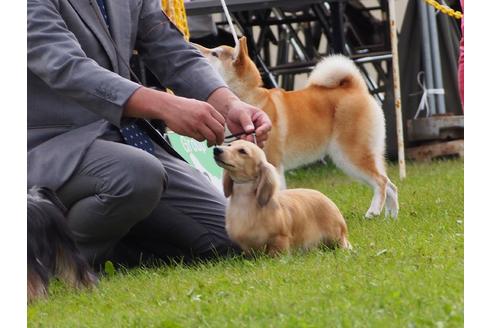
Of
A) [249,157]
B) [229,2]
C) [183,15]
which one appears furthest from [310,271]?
[229,2]

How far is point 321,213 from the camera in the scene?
458cm

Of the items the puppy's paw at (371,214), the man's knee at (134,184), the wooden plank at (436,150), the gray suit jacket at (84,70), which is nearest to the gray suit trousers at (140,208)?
the man's knee at (134,184)

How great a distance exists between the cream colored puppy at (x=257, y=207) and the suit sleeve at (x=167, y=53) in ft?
1.53

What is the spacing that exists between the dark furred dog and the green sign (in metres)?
2.05

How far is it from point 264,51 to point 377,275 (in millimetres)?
7672

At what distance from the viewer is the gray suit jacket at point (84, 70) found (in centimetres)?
399

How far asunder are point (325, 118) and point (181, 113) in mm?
2938

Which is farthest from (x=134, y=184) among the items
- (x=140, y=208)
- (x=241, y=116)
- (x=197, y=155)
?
(x=197, y=155)

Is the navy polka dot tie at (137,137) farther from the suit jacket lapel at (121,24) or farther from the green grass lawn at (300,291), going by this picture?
the green grass lawn at (300,291)

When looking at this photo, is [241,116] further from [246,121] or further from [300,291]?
[300,291]

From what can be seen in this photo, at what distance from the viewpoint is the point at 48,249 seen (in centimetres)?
381

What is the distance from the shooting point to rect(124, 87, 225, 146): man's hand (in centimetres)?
384

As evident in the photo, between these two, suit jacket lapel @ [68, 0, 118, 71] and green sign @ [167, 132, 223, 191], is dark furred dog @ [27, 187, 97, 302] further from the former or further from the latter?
green sign @ [167, 132, 223, 191]
